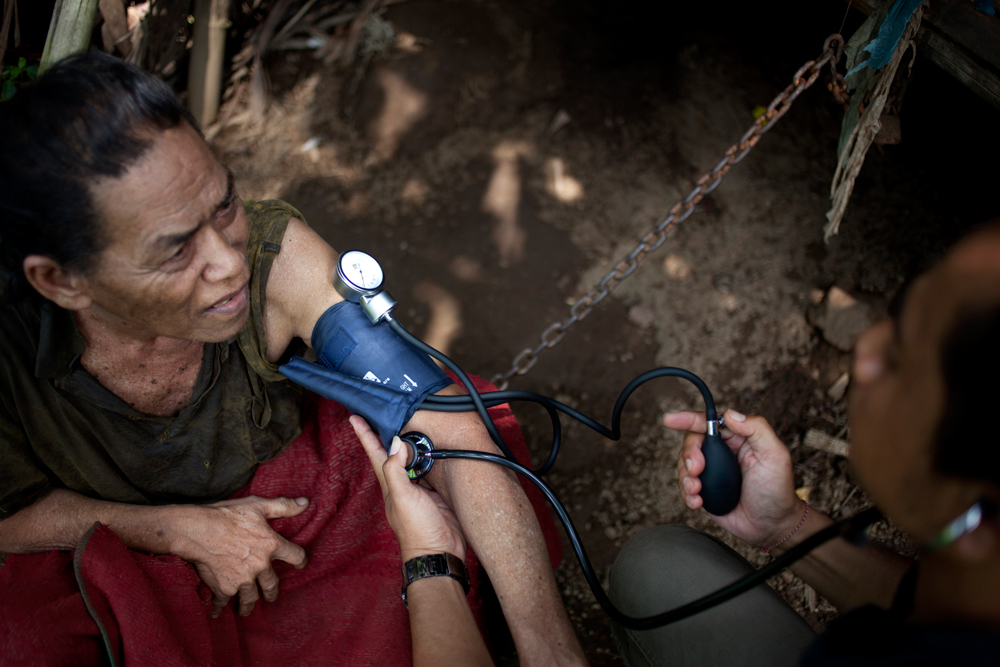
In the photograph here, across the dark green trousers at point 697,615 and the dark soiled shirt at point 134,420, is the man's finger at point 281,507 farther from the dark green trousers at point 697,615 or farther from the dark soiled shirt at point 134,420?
the dark green trousers at point 697,615

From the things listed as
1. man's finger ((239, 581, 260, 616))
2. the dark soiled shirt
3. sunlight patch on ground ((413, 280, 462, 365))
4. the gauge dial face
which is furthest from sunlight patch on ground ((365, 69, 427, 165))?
man's finger ((239, 581, 260, 616))

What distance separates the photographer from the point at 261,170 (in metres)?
2.91

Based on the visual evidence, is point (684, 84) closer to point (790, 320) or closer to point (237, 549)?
point (790, 320)

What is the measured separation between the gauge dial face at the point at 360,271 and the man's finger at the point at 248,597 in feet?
2.47

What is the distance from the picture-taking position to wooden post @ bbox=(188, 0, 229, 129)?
2.72m

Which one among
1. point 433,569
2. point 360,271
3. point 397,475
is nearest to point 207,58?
point 360,271

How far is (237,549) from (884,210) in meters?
2.58

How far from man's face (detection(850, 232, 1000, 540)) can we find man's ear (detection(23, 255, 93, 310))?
1.26m

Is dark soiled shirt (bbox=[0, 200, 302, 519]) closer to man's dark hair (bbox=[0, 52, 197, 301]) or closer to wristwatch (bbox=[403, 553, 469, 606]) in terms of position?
man's dark hair (bbox=[0, 52, 197, 301])

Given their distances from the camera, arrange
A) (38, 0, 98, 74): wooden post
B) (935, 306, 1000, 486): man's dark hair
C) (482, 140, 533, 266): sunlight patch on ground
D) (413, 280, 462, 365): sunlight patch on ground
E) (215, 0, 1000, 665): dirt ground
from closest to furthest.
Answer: (935, 306, 1000, 486): man's dark hair, (38, 0, 98, 74): wooden post, (215, 0, 1000, 665): dirt ground, (413, 280, 462, 365): sunlight patch on ground, (482, 140, 533, 266): sunlight patch on ground

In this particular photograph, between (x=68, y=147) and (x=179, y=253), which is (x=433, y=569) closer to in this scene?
(x=179, y=253)

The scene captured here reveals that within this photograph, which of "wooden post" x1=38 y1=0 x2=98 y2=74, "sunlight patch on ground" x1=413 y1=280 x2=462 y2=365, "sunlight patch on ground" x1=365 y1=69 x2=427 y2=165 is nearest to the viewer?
"wooden post" x1=38 y1=0 x2=98 y2=74

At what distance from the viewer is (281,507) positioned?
151 cm

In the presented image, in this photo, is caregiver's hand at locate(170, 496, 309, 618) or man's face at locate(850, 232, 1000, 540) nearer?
man's face at locate(850, 232, 1000, 540)
